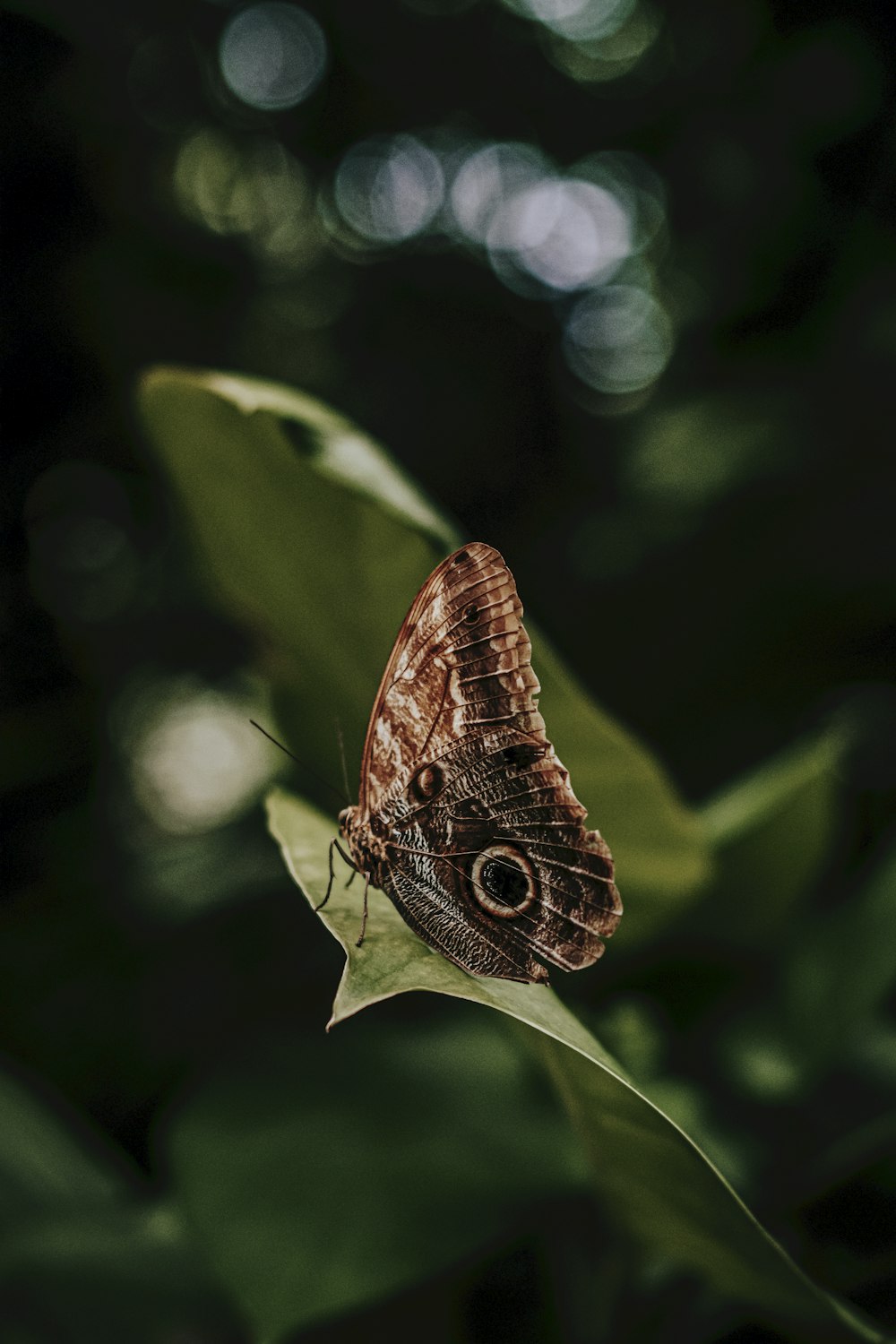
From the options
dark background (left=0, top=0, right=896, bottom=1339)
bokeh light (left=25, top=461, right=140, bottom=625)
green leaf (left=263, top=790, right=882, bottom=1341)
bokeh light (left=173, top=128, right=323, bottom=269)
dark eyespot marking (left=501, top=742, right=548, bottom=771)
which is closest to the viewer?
green leaf (left=263, top=790, right=882, bottom=1341)

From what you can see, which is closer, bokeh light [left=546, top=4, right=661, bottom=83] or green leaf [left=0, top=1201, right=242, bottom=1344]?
green leaf [left=0, top=1201, right=242, bottom=1344]

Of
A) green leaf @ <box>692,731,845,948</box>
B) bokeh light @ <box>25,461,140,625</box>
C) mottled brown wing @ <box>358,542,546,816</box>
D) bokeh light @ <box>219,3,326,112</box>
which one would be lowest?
green leaf @ <box>692,731,845,948</box>

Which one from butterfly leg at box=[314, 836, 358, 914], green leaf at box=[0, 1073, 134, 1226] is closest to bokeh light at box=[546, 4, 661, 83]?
butterfly leg at box=[314, 836, 358, 914]

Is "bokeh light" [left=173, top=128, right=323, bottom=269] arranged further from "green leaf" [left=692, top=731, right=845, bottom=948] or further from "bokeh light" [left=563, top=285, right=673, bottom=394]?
"green leaf" [left=692, top=731, right=845, bottom=948]

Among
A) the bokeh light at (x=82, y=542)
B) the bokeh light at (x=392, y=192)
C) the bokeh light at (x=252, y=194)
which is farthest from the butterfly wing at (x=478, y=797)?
the bokeh light at (x=392, y=192)

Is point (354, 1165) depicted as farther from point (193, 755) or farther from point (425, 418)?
point (425, 418)

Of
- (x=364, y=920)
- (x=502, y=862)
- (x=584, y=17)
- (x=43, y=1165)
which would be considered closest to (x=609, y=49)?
(x=584, y=17)

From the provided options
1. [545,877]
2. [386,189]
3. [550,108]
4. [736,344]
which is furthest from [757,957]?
[386,189]
